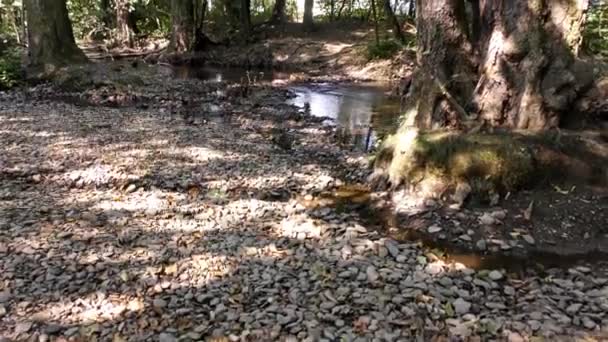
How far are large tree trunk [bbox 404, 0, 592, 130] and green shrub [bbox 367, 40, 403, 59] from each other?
36.3 feet

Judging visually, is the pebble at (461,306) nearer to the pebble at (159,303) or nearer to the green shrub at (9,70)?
the pebble at (159,303)

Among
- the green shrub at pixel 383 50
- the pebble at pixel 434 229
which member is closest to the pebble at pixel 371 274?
the pebble at pixel 434 229

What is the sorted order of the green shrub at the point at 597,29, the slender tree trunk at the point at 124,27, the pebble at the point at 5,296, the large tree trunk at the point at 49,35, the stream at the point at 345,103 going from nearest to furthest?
the pebble at the point at 5,296 < the stream at the point at 345,103 < the green shrub at the point at 597,29 < the large tree trunk at the point at 49,35 < the slender tree trunk at the point at 124,27

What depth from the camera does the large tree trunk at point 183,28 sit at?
19.3m

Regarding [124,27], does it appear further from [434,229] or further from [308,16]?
[434,229]

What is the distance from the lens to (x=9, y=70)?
36.8ft

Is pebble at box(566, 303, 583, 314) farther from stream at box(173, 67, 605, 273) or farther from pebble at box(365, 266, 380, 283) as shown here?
pebble at box(365, 266, 380, 283)

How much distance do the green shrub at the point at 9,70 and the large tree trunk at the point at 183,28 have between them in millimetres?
8223

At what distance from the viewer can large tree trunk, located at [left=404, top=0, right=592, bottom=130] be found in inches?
207

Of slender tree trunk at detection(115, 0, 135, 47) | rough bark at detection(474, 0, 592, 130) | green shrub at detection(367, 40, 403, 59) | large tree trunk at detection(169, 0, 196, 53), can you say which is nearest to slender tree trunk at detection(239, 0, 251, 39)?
large tree trunk at detection(169, 0, 196, 53)

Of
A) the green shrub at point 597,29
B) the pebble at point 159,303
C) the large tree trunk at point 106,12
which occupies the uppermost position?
the large tree trunk at point 106,12

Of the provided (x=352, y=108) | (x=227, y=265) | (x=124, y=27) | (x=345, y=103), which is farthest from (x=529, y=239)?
(x=124, y=27)

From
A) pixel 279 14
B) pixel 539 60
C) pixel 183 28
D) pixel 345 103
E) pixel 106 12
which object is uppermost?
pixel 279 14

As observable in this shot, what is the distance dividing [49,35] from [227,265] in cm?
1003
